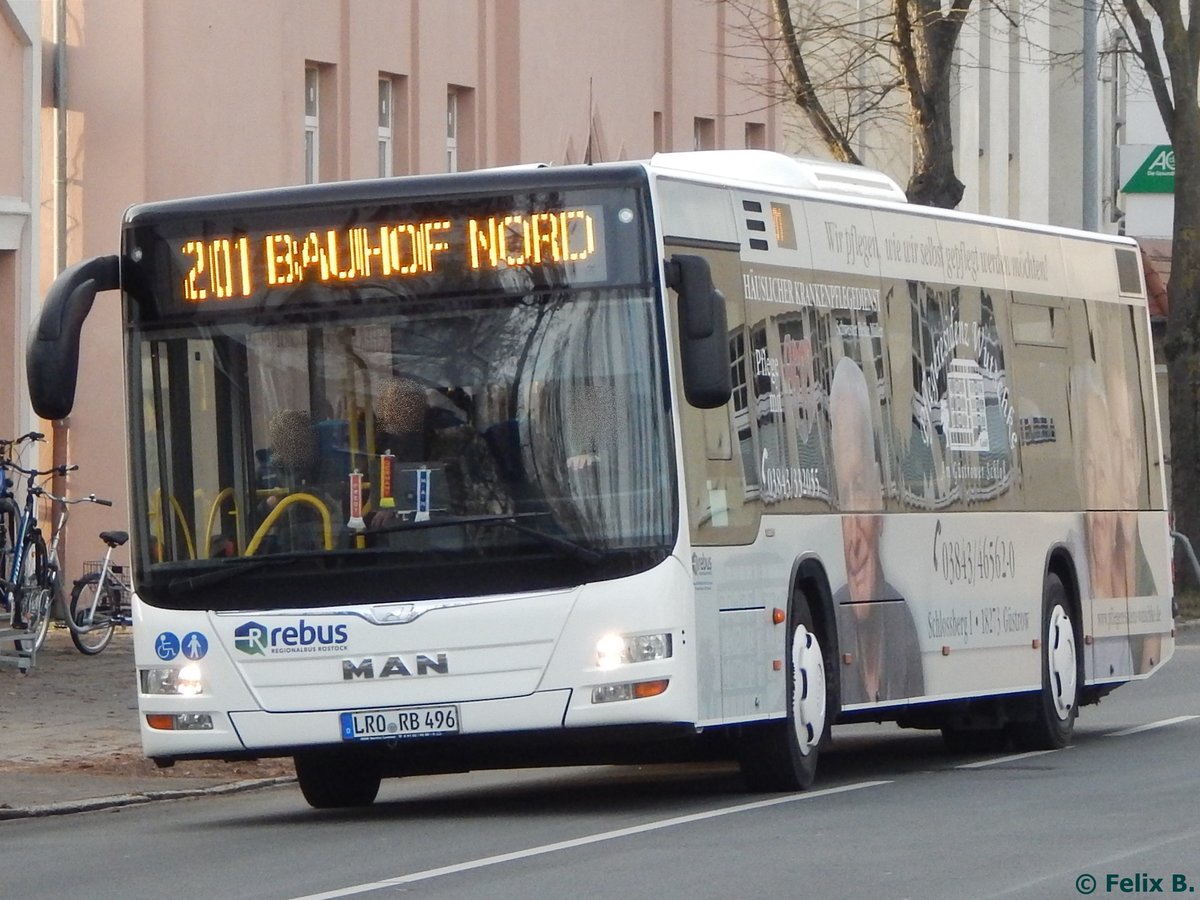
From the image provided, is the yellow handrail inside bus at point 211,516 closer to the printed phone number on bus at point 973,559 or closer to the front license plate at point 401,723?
the front license plate at point 401,723

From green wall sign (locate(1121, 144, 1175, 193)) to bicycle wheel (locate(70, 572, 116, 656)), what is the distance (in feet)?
50.1

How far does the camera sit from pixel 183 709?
12820 millimetres

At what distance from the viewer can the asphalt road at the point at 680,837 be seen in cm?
1002

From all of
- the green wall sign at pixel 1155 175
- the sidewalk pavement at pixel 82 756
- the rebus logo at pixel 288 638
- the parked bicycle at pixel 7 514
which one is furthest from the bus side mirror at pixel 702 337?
the green wall sign at pixel 1155 175

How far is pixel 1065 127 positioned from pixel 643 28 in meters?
19.0

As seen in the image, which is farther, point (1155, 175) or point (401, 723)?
point (1155, 175)

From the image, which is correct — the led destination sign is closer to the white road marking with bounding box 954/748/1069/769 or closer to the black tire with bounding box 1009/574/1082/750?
the white road marking with bounding box 954/748/1069/769

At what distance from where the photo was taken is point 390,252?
12719 millimetres

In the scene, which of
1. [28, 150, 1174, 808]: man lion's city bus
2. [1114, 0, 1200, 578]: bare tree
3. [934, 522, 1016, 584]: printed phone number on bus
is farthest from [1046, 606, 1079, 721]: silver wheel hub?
[1114, 0, 1200, 578]: bare tree

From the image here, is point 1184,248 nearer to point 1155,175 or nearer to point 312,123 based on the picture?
point 1155,175

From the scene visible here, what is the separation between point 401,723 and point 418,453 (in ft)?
3.86

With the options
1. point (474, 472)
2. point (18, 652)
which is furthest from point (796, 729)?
point (18, 652)

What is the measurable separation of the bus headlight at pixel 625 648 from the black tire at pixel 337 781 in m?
2.00

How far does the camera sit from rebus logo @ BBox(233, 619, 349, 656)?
12555 mm
